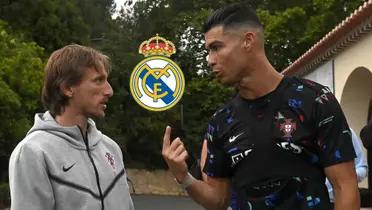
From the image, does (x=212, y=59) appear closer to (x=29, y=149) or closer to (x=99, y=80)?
(x=99, y=80)

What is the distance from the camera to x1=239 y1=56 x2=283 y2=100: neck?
3.09 metres

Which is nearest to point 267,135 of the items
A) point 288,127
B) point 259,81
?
point 288,127

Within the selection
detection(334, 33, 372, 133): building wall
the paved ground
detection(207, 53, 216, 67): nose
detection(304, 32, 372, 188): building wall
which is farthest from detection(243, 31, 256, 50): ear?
the paved ground

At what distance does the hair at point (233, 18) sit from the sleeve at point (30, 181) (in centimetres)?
93

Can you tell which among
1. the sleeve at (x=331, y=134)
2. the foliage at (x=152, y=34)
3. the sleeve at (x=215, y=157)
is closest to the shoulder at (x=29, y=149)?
the sleeve at (x=215, y=157)

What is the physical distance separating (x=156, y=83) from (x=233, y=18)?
5.20 meters

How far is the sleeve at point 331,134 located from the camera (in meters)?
2.92

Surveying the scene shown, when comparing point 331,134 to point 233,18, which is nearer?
point 331,134

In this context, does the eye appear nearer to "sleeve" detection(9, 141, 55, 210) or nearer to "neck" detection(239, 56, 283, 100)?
"sleeve" detection(9, 141, 55, 210)

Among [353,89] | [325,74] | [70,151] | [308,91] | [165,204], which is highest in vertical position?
[308,91]

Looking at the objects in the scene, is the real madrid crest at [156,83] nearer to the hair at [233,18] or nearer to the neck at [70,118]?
the neck at [70,118]

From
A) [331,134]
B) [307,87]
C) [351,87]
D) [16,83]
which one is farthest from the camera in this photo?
[16,83]

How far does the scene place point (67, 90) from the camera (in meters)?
3.29

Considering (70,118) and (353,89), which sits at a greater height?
(70,118)
